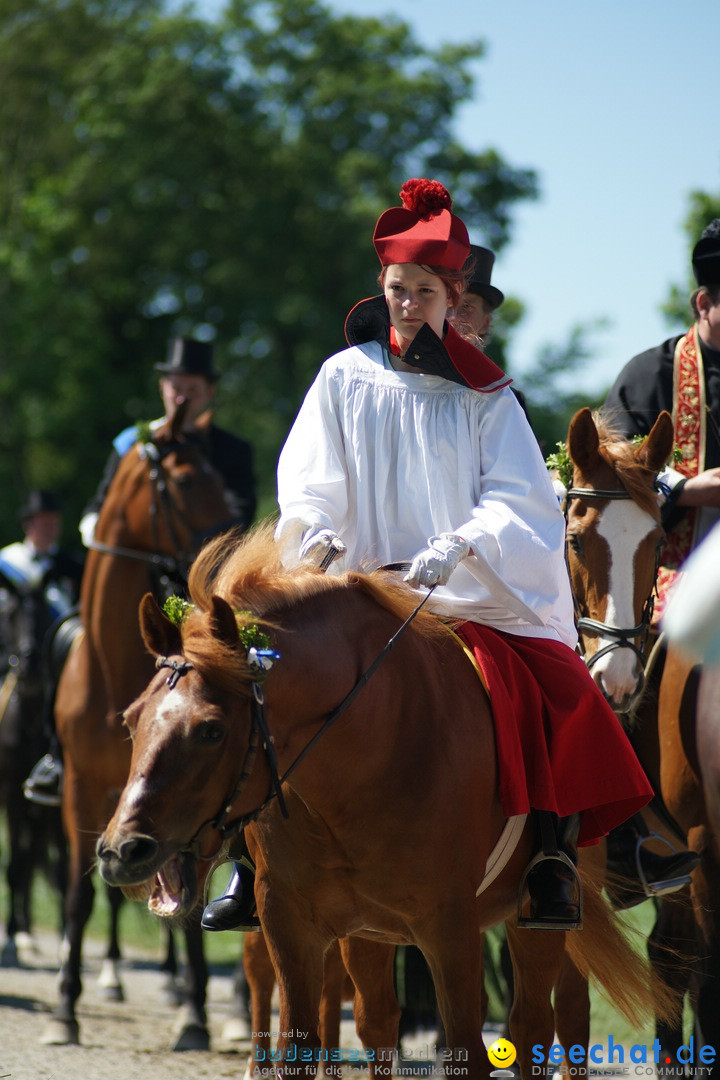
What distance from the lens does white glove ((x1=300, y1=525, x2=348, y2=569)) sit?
12.6ft

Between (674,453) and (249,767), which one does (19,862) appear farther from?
(249,767)

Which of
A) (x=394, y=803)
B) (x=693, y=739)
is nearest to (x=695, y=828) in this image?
(x=693, y=739)

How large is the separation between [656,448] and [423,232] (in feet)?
5.29

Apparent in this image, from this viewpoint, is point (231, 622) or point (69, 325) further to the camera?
point (69, 325)

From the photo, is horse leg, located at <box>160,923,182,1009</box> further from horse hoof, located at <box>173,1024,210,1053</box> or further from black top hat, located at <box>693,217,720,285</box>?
black top hat, located at <box>693,217,720,285</box>

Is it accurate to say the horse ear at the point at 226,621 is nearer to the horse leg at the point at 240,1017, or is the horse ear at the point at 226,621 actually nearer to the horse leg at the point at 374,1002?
the horse leg at the point at 374,1002

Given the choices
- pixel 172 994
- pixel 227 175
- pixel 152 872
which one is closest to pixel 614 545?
pixel 152 872

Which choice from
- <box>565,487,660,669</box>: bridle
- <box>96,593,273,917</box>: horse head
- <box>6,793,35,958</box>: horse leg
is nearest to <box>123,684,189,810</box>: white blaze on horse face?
<box>96,593,273,917</box>: horse head

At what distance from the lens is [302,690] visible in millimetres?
3480

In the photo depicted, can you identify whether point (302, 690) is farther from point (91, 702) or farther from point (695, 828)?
point (91, 702)

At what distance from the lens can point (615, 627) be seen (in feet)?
16.2

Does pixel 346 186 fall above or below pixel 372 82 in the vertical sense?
below

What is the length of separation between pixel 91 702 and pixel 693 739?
12.4 ft

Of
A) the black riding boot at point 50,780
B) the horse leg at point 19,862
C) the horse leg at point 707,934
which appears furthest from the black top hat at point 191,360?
the horse leg at point 707,934
